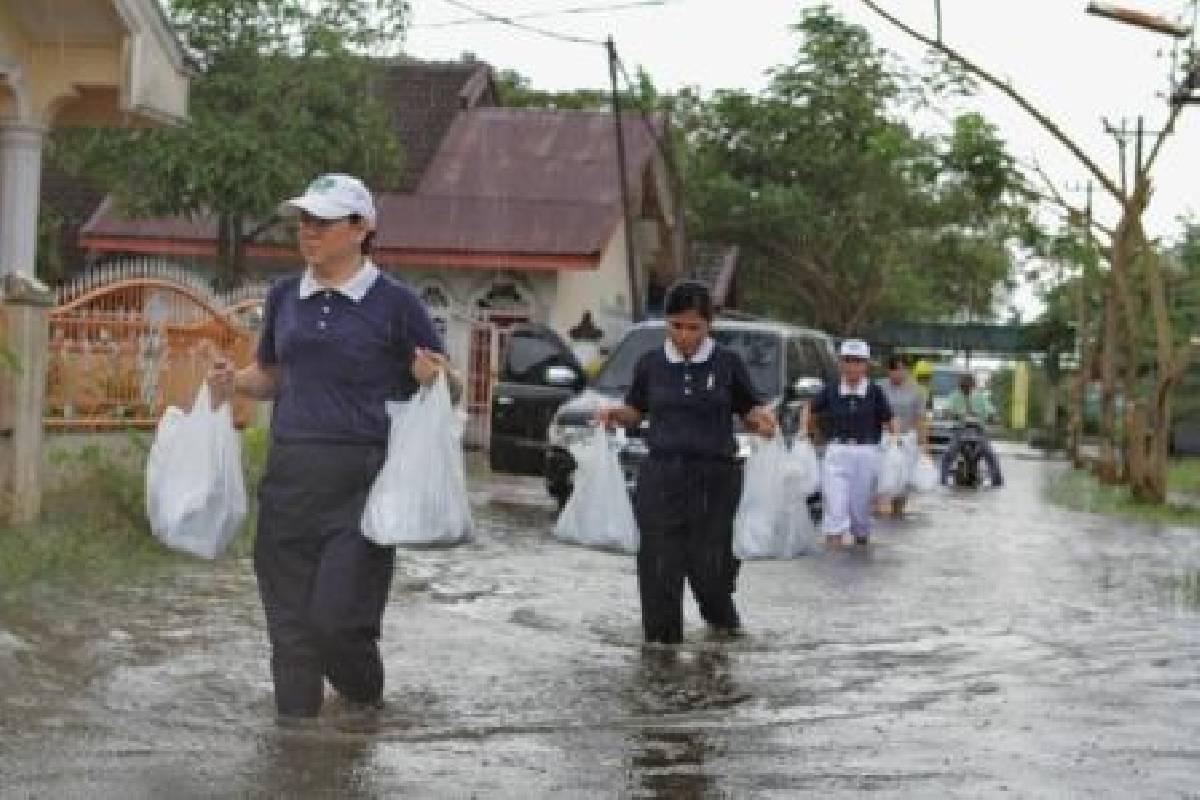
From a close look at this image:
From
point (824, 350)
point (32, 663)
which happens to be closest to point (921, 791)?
point (32, 663)

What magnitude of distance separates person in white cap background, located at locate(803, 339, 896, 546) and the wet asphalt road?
235 centimetres

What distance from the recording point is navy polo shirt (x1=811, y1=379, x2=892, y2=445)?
54.4ft

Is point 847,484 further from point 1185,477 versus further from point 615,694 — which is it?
point 1185,477

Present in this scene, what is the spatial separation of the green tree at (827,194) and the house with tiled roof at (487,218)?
824 cm

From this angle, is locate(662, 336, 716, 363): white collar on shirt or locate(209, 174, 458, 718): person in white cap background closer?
locate(209, 174, 458, 718): person in white cap background

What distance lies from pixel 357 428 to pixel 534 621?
12.9 ft

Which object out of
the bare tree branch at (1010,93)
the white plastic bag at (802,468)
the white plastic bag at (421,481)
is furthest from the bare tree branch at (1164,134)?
the white plastic bag at (421,481)

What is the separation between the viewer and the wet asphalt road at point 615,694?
676 cm

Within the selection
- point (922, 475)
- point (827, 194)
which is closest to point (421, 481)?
point (922, 475)

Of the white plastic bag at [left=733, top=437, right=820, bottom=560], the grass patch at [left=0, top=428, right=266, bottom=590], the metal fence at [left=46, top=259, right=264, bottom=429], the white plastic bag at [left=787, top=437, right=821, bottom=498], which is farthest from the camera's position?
the metal fence at [left=46, top=259, right=264, bottom=429]

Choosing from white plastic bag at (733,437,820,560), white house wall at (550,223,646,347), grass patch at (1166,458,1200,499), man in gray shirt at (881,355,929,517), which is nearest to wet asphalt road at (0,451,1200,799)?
white plastic bag at (733,437,820,560)

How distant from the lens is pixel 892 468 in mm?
18891

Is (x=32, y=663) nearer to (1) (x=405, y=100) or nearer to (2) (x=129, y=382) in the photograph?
(2) (x=129, y=382)

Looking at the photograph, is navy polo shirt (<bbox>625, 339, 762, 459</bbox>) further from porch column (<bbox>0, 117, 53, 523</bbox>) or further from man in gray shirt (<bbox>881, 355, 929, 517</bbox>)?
man in gray shirt (<bbox>881, 355, 929, 517</bbox>)
